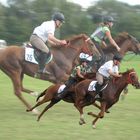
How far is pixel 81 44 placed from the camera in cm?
1361

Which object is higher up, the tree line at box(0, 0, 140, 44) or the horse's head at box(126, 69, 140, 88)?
→ the horse's head at box(126, 69, 140, 88)

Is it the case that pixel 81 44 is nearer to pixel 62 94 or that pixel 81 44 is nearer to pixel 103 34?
pixel 103 34

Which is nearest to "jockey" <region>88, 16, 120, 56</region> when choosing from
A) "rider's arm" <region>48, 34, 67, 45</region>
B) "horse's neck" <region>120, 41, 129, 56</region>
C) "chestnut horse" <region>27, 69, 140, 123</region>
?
"horse's neck" <region>120, 41, 129, 56</region>

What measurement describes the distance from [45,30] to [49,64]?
904 millimetres

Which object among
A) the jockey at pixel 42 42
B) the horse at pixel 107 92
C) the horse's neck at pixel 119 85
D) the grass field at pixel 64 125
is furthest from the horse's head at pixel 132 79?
the jockey at pixel 42 42

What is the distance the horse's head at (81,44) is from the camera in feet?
44.5

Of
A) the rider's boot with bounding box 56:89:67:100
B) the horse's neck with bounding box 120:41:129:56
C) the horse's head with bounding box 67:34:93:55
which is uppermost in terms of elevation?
the rider's boot with bounding box 56:89:67:100

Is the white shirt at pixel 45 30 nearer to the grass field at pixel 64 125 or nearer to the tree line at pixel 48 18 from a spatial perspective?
the grass field at pixel 64 125

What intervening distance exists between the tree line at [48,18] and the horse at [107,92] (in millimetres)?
55490

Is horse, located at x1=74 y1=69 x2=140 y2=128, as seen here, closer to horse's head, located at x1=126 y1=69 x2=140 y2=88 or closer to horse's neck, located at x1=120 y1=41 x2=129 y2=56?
horse's head, located at x1=126 y1=69 x2=140 y2=88

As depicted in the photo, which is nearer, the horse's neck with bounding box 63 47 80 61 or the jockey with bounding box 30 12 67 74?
the jockey with bounding box 30 12 67 74

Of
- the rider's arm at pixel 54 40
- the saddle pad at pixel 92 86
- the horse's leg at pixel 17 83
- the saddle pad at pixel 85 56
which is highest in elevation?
the saddle pad at pixel 92 86

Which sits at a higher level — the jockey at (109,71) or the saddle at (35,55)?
the jockey at (109,71)

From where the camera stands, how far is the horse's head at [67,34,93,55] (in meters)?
13.6
